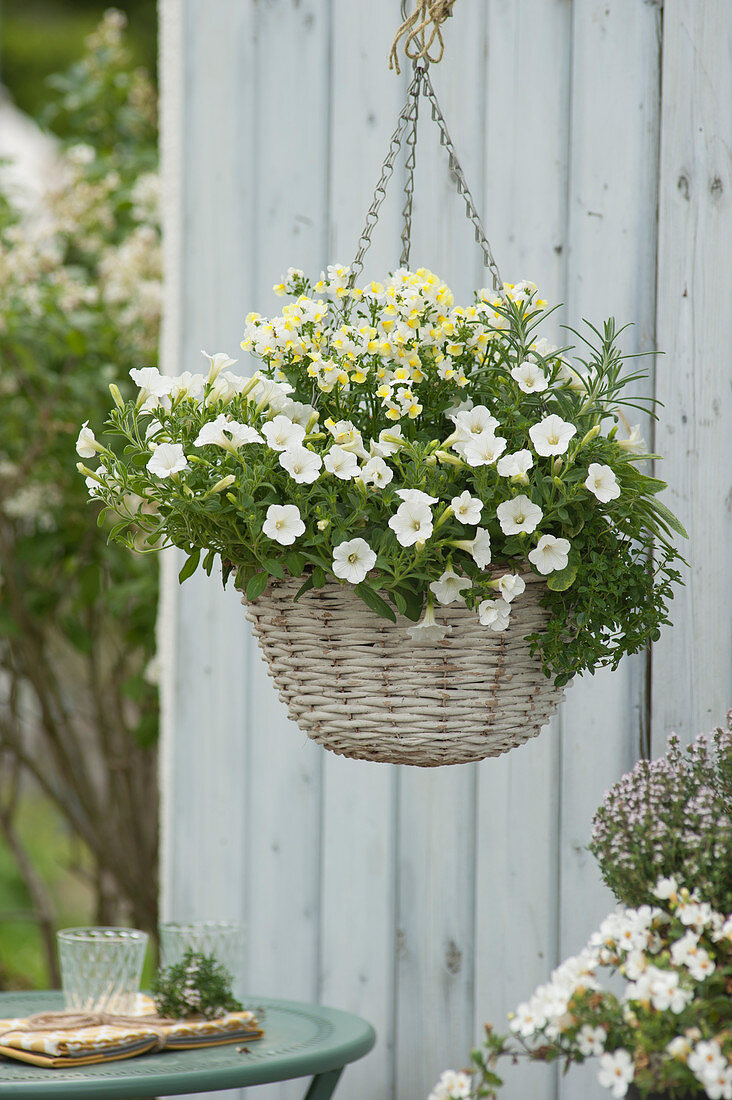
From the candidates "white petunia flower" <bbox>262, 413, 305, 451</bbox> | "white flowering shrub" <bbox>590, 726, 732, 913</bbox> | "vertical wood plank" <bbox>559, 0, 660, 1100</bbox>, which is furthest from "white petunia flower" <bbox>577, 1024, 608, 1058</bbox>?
"vertical wood plank" <bbox>559, 0, 660, 1100</bbox>

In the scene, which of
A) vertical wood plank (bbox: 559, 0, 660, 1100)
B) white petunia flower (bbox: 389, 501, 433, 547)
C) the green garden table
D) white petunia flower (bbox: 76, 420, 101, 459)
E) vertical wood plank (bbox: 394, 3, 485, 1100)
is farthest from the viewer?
vertical wood plank (bbox: 394, 3, 485, 1100)

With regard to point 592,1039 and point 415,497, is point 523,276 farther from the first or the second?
point 592,1039

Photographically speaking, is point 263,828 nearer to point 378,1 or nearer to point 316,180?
point 316,180

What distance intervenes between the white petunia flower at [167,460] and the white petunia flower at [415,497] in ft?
0.65

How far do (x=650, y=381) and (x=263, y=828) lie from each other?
0.94 metres

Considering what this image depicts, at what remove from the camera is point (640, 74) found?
157 cm

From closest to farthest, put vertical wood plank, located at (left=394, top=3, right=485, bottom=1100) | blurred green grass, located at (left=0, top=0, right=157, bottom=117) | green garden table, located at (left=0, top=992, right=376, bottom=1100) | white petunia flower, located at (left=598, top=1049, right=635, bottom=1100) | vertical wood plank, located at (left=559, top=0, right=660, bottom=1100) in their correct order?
white petunia flower, located at (left=598, top=1049, right=635, bottom=1100) → green garden table, located at (left=0, top=992, right=376, bottom=1100) → vertical wood plank, located at (left=559, top=0, right=660, bottom=1100) → vertical wood plank, located at (left=394, top=3, right=485, bottom=1100) → blurred green grass, located at (left=0, top=0, right=157, bottom=117)

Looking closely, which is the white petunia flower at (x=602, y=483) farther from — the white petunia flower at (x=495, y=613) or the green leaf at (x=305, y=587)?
the green leaf at (x=305, y=587)

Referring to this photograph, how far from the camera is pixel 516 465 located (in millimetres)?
958

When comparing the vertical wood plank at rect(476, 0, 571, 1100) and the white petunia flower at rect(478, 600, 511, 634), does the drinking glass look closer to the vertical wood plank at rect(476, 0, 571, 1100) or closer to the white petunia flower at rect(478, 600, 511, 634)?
the vertical wood plank at rect(476, 0, 571, 1100)

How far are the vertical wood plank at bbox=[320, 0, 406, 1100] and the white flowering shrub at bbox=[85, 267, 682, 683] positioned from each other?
746 mm

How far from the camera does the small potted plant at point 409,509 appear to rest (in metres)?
0.97

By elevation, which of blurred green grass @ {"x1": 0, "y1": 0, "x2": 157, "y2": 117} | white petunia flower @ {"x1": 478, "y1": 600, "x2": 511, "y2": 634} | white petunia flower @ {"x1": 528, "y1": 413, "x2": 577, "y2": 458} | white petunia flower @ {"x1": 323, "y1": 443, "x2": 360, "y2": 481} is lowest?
white petunia flower @ {"x1": 478, "y1": 600, "x2": 511, "y2": 634}

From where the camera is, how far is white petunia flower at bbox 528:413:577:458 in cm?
97
